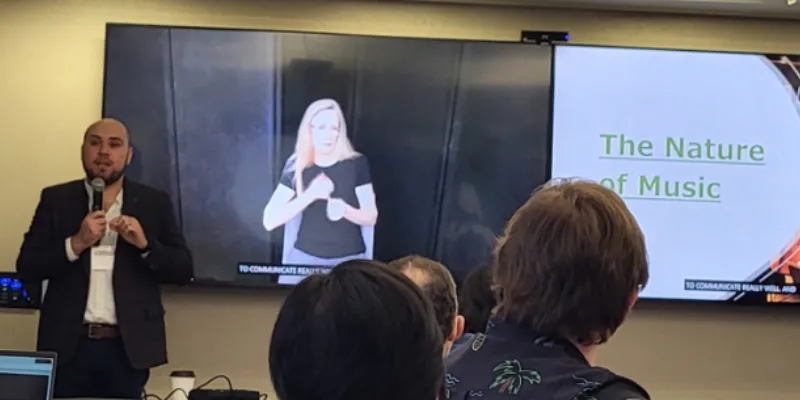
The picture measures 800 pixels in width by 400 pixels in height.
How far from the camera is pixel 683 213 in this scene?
4000 mm

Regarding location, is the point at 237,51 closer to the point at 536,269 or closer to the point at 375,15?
the point at 375,15

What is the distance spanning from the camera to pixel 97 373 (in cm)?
319

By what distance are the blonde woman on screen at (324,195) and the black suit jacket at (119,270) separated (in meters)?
0.60

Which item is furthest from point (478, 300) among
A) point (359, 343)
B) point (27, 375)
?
point (359, 343)

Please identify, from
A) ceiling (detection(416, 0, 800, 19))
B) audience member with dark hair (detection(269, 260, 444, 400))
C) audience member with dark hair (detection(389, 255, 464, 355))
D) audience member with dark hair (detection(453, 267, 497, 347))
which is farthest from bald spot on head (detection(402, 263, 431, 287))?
ceiling (detection(416, 0, 800, 19))

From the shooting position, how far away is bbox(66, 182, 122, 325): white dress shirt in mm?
3232

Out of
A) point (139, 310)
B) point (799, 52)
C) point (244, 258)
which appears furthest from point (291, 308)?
point (799, 52)

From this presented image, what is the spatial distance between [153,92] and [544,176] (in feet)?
5.65

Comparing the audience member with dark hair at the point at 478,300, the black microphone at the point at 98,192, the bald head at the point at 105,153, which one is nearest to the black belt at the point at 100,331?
the black microphone at the point at 98,192

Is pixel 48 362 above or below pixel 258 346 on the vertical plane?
above

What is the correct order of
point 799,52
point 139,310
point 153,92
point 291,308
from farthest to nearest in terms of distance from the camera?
point 799,52 < point 153,92 < point 139,310 < point 291,308

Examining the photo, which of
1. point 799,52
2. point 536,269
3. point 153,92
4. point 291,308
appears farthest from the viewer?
point 799,52

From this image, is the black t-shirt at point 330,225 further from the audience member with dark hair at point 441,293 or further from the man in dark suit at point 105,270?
the audience member with dark hair at point 441,293

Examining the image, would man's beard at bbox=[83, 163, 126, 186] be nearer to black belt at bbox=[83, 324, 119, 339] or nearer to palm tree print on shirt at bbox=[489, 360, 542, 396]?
black belt at bbox=[83, 324, 119, 339]
